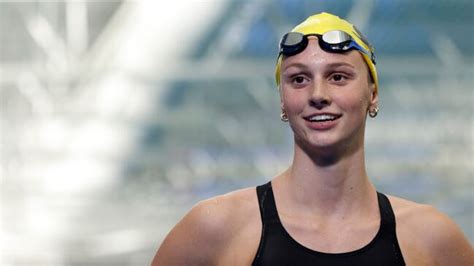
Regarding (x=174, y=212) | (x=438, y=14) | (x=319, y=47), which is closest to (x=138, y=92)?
(x=174, y=212)

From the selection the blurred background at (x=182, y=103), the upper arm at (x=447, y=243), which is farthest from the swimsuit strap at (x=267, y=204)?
the blurred background at (x=182, y=103)

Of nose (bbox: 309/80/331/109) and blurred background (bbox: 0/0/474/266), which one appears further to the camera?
blurred background (bbox: 0/0/474/266)

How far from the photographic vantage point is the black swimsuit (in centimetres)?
219

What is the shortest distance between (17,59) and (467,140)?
3857 mm

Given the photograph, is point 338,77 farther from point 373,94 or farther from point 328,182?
point 328,182

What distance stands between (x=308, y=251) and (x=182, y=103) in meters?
6.01

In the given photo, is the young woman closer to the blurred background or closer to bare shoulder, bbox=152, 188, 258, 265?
bare shoulder, bbox=152, 188, 258, 265

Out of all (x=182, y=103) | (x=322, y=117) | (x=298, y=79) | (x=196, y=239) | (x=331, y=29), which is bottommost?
(x=196, y=239)

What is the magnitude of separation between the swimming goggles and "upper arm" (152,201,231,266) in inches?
16.9

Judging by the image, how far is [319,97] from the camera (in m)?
2.15

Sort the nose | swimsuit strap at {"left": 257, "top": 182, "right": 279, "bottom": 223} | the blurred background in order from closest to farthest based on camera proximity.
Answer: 1. the nose
2. swimsuit strap at {"left": 257, "top": 182, "right": 279, "bottom": 223}
3. the blurred background

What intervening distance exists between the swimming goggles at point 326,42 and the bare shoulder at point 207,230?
1.21 feet

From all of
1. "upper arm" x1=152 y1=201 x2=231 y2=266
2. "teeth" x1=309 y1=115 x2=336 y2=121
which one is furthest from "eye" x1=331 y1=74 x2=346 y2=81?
"upper arm" x1=152 y1=201 x2=231 y2=266

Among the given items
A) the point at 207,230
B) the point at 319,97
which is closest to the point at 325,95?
the point at 319,97
